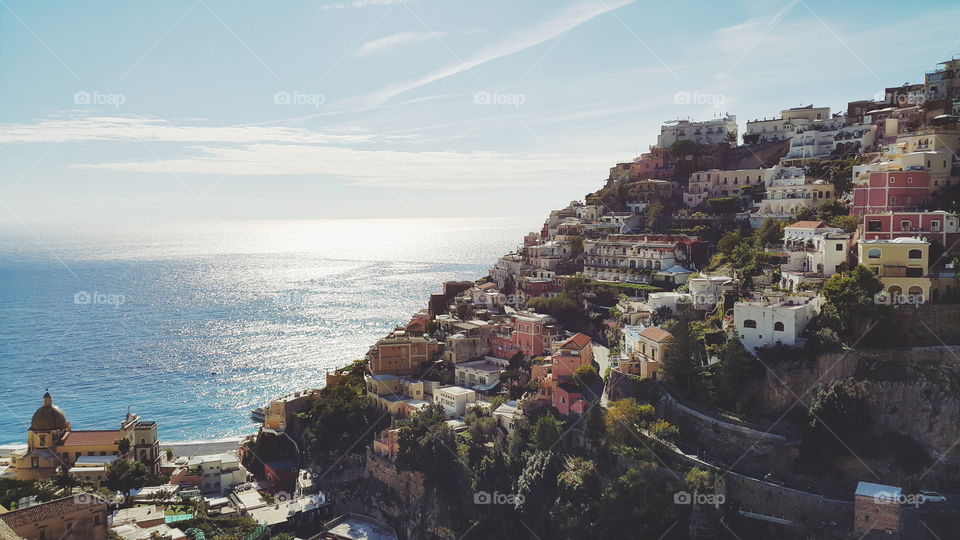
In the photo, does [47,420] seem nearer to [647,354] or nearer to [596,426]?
[596,426]

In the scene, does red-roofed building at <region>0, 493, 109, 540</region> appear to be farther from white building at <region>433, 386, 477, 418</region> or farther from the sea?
the sea

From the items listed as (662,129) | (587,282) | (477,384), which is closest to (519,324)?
(477,384)

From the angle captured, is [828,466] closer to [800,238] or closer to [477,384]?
[800,238]

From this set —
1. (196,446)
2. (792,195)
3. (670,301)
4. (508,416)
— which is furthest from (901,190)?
(196,446)

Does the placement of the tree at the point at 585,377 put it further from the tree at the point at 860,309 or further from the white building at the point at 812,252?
the white building at the point at 812,252

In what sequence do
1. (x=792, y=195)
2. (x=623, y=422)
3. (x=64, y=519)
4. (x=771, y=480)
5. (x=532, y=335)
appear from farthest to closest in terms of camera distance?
(x=792, y=195)
(x=532, y=335)
(x=623, y=422)
(x=771, y=480)
(x=64, y=519)

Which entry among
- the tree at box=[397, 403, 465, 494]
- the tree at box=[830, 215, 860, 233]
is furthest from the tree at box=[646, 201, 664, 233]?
the tree at box=[397, 403, 465, 494]
